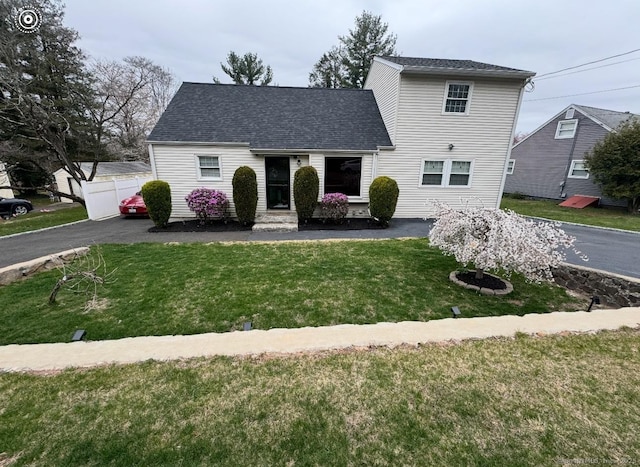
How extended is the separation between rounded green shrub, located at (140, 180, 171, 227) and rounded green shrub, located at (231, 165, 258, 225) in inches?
87.3

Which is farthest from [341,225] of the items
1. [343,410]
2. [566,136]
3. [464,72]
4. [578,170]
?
[566,136]

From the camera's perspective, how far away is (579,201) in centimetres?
1538

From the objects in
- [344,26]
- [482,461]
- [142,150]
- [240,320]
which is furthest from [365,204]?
[142,150]

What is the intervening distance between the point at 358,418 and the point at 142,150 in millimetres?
31071

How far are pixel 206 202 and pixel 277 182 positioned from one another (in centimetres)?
271

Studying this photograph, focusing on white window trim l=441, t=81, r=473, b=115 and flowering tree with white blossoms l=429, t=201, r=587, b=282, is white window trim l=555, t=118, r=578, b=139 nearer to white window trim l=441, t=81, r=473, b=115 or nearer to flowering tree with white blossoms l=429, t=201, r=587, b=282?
white window trim l=441, t=81, r=473, b=115

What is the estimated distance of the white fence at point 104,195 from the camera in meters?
10.9

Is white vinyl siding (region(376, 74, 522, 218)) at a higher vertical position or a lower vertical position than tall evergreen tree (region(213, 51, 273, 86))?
lower

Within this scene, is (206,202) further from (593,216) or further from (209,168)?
(593,216)

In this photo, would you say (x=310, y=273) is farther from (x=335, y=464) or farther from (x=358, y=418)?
(x=335, y=464)

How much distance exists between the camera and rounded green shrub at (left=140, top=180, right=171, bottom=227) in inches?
344

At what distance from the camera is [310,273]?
5480mm

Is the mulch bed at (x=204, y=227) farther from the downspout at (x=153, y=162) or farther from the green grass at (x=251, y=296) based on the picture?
the green grass at (x=251, y=296)

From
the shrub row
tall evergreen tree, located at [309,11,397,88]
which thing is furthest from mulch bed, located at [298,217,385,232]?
tall evergreen tree, located at [309,11,397,88]
